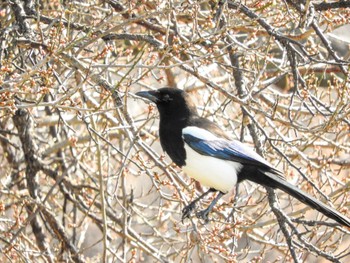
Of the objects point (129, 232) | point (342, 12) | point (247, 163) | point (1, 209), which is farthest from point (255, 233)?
point (1, 209)

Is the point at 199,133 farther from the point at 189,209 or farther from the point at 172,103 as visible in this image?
the point at 189,209

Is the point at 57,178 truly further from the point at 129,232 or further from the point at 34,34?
the point at 34,34

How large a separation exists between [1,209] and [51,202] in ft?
6.79

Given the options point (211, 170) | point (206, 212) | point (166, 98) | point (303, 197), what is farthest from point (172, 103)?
point (303, 197)

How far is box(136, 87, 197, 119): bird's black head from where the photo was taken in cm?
442

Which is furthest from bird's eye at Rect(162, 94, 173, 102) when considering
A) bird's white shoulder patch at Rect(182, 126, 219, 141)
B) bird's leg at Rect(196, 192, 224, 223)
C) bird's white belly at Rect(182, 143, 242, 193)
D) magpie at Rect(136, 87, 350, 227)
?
bird's leg at Rect(196, 192, 224, 223)

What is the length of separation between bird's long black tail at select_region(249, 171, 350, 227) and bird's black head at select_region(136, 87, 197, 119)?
0.58 meters

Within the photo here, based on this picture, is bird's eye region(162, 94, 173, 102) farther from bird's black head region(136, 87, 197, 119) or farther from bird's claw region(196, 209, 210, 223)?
bird's claw region(196, 209, 210, 223)

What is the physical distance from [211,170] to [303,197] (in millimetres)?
579

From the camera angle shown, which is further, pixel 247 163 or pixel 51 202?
pixel 51 202

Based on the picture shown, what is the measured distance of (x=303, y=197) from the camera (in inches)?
155

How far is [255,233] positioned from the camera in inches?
216

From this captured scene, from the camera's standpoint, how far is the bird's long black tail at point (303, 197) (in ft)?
12.4

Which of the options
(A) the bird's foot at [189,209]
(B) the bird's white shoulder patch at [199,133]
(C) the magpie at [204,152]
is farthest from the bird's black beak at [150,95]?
(A) the bird's foot at [189,209]
